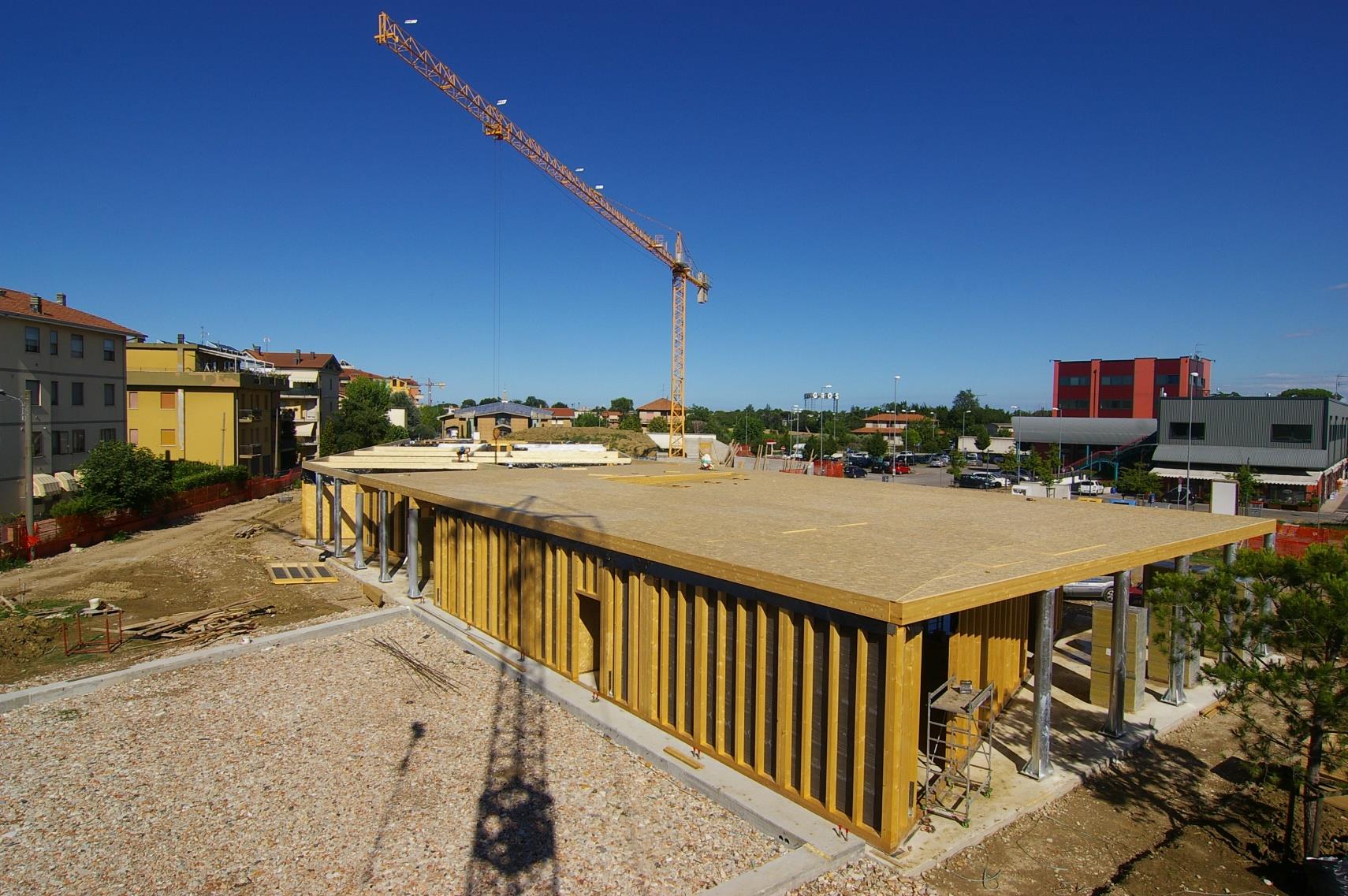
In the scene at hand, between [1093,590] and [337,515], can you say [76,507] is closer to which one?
[337,515]

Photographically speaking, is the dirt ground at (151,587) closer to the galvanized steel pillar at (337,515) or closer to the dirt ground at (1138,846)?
the galvanized steel pillar at (337,515)

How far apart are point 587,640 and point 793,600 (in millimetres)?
5283

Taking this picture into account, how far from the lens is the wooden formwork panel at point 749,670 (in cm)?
786

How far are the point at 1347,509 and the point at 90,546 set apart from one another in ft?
204

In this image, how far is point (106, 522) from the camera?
29.5 metres

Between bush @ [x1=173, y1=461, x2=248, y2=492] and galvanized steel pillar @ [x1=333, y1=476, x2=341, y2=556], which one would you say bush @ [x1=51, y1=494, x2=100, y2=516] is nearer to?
bush @ [x1=173, y1=461, x2=248, y2=492]

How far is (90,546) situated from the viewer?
28000 millimetres

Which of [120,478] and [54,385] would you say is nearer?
[120,478]

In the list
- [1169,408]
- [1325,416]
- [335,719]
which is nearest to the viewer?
[335,719]

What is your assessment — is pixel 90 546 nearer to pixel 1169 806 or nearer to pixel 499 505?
pixel 499 505

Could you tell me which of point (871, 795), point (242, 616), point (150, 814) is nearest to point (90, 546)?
point (242, 616)

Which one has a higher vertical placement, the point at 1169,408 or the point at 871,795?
the point at 1169,408

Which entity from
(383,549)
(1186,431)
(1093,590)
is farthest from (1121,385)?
(383,549)

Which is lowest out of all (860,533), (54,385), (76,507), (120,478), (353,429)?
(76,507)
